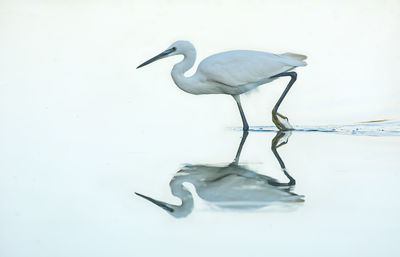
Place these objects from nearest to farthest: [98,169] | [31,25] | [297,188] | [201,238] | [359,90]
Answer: [201,238], [297,188], [98,169], [359,90], [31,25]

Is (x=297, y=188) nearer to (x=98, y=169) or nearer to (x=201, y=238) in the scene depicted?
(x=201, y=238)

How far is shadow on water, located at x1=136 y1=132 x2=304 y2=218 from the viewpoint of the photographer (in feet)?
14.1

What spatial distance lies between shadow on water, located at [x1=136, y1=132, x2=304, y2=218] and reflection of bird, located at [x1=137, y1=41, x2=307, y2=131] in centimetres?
180

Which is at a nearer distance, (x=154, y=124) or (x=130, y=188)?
(x=130, y=188)

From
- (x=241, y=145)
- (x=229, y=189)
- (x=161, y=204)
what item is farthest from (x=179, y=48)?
Result: (x=161, y=204)

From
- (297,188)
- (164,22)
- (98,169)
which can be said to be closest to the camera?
(297,188)

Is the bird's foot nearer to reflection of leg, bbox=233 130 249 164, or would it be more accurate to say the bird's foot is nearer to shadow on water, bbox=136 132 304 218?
reflection of leg, bbox=233 130 249 164

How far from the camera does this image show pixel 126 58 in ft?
31.0

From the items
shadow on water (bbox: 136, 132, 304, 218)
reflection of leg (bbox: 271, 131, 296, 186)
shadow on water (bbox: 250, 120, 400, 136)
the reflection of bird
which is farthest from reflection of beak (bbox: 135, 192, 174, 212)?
shadow on water (bbox: 250, 120, 400, 136)

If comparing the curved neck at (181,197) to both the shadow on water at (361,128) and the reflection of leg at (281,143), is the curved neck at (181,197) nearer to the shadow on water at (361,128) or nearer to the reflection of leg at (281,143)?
the reflection of leg at (281,143)

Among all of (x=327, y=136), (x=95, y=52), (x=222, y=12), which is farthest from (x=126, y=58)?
(x=327, y=136)

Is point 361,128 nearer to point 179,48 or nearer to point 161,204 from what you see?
point 179,48

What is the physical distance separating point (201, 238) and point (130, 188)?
106 centimetres

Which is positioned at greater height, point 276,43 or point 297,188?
point 276,43
